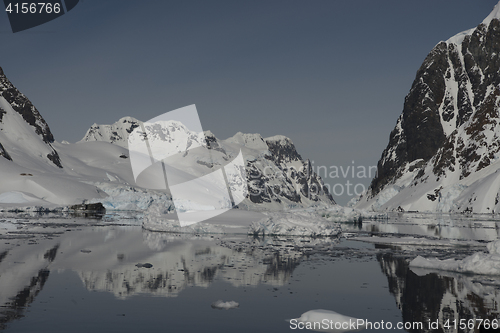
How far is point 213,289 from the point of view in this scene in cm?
1476

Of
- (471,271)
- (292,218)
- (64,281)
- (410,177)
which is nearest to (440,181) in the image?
(410,177)

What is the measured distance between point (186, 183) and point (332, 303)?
185801mm

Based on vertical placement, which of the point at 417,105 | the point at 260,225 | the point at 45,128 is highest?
the point at 417,105

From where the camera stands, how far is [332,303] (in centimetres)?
1349

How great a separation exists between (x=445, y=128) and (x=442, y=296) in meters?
163

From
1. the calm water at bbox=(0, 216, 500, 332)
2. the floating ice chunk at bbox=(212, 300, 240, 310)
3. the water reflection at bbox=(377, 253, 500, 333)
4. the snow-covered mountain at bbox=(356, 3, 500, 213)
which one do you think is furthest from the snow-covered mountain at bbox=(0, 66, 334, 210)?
the snow-covered mountain at bbox=(356, 3, 500, 213)

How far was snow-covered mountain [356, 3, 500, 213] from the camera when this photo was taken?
4542 inches

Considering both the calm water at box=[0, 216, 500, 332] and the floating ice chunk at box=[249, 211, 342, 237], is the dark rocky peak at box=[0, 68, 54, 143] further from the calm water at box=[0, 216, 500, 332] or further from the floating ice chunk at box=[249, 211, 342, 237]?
the calm water at box=[0, 216, 500, 332]

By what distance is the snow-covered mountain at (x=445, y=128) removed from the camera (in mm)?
115375

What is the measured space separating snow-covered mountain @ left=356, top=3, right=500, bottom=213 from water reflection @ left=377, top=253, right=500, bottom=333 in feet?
319

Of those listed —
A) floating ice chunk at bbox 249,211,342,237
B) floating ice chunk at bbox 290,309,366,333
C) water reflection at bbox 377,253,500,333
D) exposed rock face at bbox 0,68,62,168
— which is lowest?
floating ice chunk at bbox 290,309,366,333

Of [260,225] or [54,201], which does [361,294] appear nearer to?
[260,225]

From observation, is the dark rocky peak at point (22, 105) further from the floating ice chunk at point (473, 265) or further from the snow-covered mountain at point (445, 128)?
the floating ice chunk at point (473, 265)

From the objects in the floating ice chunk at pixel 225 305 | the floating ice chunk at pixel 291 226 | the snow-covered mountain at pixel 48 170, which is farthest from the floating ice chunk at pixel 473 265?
the snow-covered mountain at pixel 48 170
